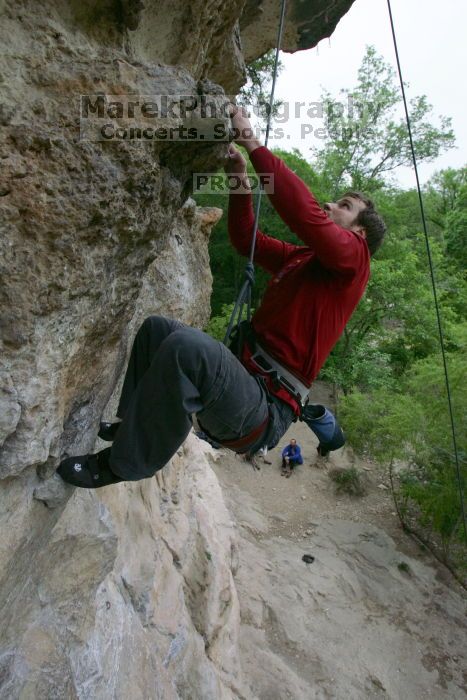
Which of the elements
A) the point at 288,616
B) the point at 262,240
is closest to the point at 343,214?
the point at 262,240

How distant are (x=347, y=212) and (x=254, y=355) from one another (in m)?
1.17

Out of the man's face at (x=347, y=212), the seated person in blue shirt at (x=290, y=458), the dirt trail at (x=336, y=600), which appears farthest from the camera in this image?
the seated person in blue shirt at (x=290, y=458)

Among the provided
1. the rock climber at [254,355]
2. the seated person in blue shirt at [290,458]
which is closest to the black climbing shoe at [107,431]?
the rock climber at [254,355]

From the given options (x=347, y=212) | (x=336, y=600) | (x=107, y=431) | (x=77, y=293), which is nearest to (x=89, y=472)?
(x=107, y=431)

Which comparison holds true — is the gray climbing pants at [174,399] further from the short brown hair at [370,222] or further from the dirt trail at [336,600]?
the dirt trail at [336,600]

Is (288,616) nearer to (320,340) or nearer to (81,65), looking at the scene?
(320,340)

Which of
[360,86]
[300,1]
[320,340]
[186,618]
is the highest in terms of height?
[360,86]

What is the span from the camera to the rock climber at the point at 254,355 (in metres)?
2.31

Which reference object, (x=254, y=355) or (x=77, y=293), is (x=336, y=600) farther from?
(x=77, y=293)

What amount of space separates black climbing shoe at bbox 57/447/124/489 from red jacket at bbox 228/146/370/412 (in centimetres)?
102

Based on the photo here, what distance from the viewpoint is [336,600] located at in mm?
7246

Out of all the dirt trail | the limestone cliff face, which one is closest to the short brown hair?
the limestone cliff face

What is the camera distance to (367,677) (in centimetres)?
596

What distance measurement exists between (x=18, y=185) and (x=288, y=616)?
663cm
